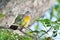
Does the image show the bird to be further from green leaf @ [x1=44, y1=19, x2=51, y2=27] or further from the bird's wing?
green leaf @ [x1=44, y1=19, x2=51, y2=27]

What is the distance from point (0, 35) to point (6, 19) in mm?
259

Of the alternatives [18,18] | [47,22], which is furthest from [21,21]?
[47,22]

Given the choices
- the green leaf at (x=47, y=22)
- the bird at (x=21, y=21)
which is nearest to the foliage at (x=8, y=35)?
the bird at (x=21, y=21)

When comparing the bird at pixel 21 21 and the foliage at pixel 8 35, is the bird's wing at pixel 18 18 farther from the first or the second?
the foliage at pixel 8 35

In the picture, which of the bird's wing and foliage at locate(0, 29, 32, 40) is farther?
the bird's wing

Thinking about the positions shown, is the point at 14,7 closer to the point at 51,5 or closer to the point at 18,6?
the point at 18,6

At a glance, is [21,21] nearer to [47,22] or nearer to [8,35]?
[8,35]

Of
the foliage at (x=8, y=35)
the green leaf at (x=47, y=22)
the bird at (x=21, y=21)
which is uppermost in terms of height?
the green leaf at (x=47, y=22)

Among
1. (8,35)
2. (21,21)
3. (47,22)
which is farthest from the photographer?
(21,21)

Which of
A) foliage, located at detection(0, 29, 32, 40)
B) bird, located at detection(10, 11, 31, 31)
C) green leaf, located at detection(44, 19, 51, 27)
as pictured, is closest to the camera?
green leaf, located at detection(44, 19, 51, 27)

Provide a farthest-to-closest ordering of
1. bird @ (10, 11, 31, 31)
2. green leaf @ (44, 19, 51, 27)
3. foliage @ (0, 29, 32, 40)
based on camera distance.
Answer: bird @ (10, 11, 31, 31), foliage @ (0, 29, 32, 40), green leaf @ (44, 19, 51, 27)

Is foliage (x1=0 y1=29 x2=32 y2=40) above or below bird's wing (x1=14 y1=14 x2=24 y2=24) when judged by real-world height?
below

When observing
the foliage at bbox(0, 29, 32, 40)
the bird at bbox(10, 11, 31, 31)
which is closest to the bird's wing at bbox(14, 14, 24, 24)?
the bird at bbox(10, 11, 31, 31)

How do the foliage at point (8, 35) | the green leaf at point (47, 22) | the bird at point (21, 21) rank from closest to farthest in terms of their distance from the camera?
1. the green leaf at point (47, 22)
2. the foliage at point (8, 35)
3. the bird at point (21, 21)
